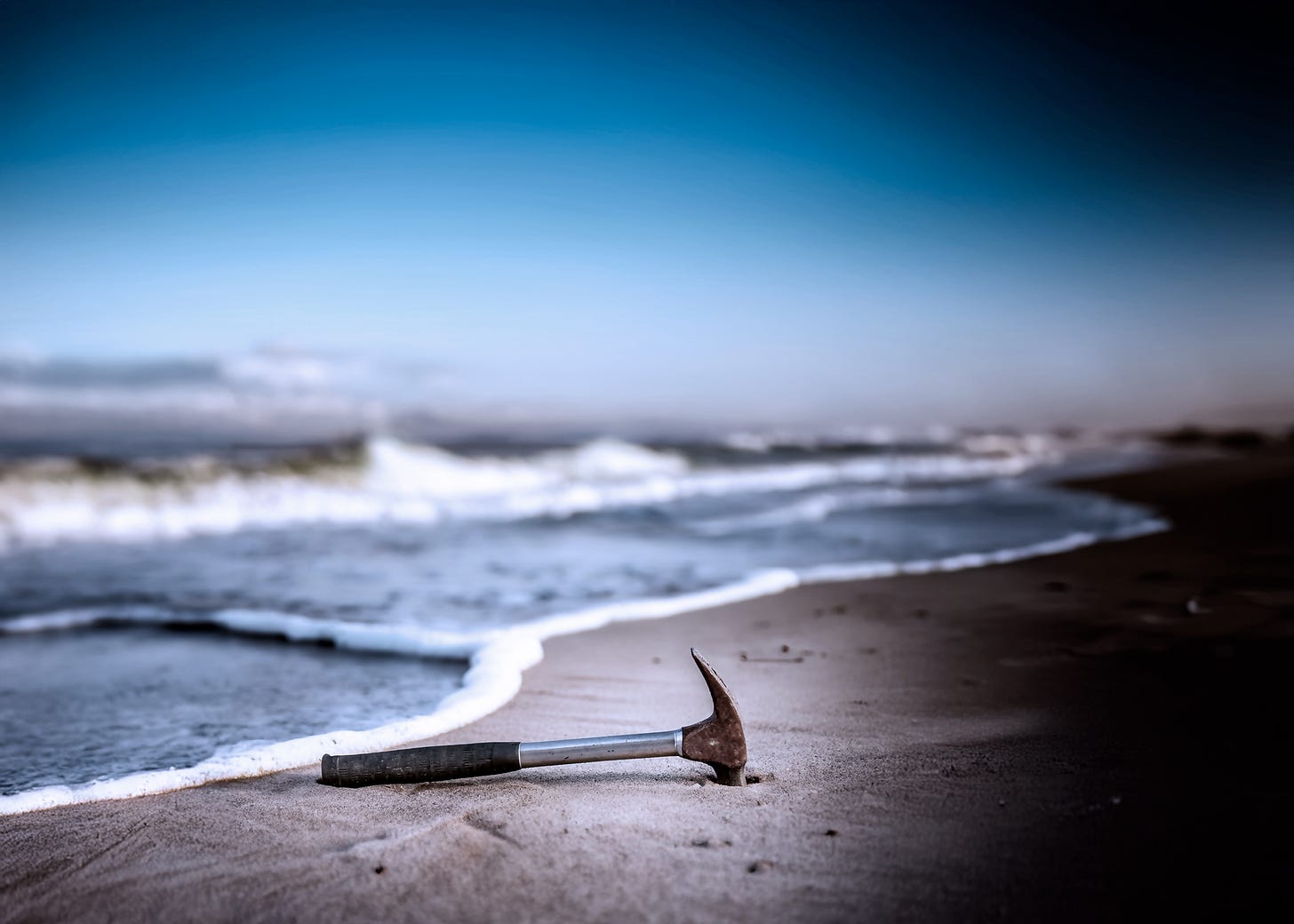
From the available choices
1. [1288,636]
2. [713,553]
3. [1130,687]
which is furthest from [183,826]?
[713,553]

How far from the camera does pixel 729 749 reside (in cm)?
277

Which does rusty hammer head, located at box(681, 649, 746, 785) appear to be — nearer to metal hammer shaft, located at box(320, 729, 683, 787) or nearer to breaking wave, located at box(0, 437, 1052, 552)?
metal hammer shaft, located at box(320, 729, 683, 787)

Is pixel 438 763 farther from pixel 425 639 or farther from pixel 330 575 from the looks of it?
pixel 330 575

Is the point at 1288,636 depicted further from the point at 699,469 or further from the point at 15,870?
the point at 699,469

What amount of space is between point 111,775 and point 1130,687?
4.25 metres

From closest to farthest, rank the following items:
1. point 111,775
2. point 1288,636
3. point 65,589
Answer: point 111,775, point 1288,636, point 65,589

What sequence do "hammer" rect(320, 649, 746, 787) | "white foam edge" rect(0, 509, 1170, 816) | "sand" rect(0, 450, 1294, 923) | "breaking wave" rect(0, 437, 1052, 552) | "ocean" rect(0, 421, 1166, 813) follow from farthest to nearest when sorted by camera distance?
"breaking wave" rect(0, 437, 1052, 552)
"ocean" rect(0, 421, 1166, 813)
"white foam edge" rect(0, 509, 1170, 816)
"hammer" rect(320, 649, 746, 787)
"sand" rect(0, 450, 1294, 923)

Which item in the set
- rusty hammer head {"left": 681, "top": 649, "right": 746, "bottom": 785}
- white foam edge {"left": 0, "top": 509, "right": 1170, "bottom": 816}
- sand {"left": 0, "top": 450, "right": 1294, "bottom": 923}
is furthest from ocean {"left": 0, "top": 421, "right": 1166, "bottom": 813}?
rusty hammer head {"left": 681, "top": 649, "right": 746, "bottom": 785}

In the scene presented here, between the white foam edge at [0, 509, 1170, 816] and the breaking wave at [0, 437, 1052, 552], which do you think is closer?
the white foam edge at [0, 509, 1170, 816]

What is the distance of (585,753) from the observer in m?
2.75

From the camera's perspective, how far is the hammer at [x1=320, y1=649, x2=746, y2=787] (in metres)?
2.75

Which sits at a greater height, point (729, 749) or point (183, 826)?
point (729, 749)

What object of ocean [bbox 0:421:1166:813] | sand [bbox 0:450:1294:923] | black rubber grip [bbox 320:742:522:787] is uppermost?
black rubber grip [bbox 320:742:522:787]

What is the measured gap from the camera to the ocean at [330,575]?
3.81 m
